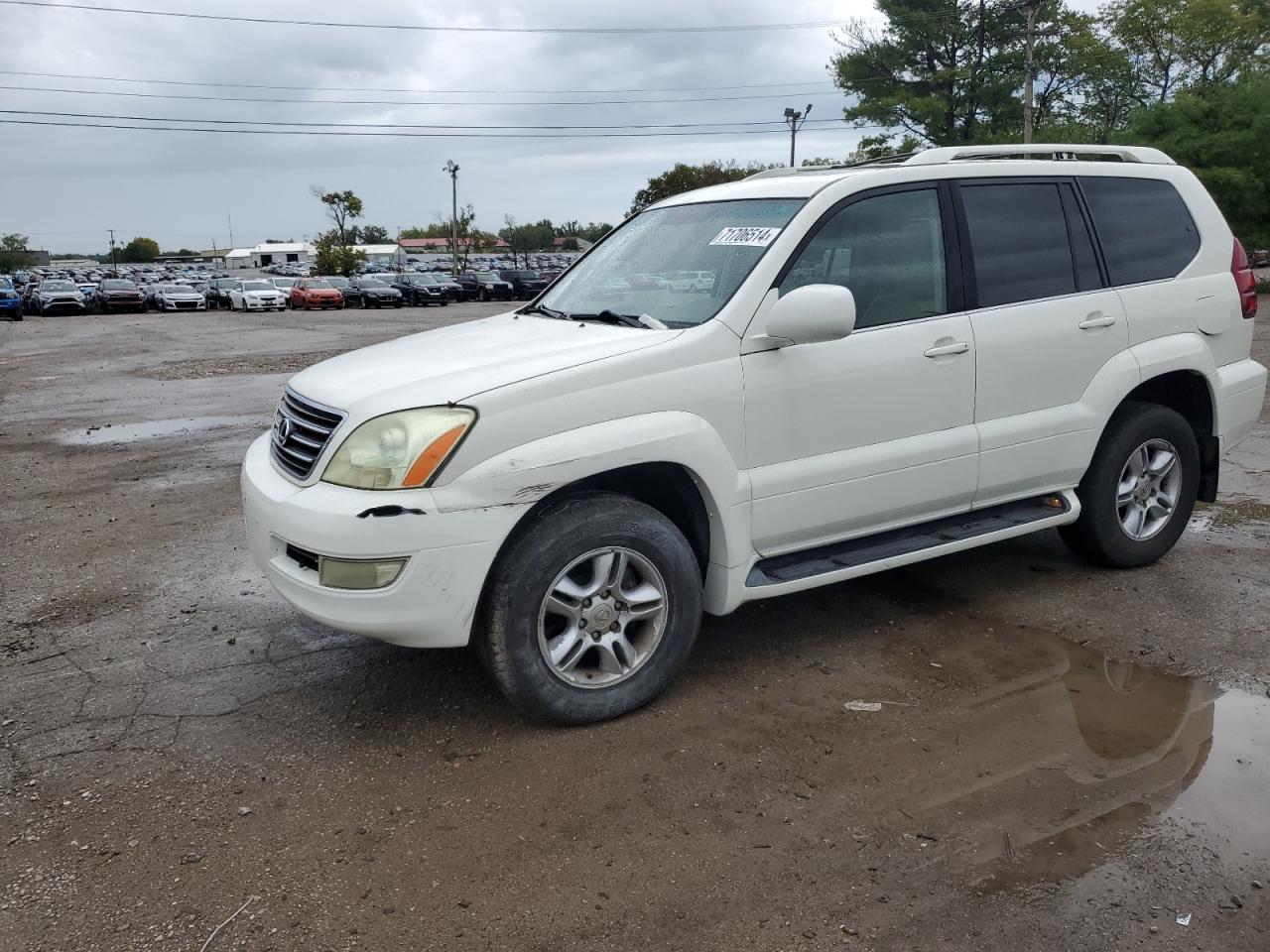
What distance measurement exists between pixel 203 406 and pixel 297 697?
340 inches

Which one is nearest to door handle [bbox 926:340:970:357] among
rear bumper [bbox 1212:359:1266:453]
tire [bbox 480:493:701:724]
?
tire [bbox 480:493:701:724]

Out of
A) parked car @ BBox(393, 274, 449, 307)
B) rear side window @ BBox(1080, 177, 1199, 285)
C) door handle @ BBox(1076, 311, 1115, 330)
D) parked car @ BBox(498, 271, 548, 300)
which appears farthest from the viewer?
parked car @ BBox(498, 271, 548, 300)

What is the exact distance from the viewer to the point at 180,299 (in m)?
40.0

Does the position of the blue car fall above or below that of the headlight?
below

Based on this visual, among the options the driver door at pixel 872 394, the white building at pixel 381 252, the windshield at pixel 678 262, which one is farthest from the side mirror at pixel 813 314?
the white building at pixel 381 252

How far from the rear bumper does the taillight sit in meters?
0.27

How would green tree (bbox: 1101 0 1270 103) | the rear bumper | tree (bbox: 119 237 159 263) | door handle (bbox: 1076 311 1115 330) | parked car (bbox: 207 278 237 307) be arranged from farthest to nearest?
tree (bbox: 119 237 159 263)
parked car (bbox: 207 278 237 307)
green tree (bbox: 1101 0 1270 103)
the rear bumper
door handle (bbox: 1076 311 1115 330)

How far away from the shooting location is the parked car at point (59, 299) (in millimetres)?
37531

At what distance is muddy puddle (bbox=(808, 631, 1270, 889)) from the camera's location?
299cm

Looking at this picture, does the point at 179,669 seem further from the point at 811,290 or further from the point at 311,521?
the point at 811,290

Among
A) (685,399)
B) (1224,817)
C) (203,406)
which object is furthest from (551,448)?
(203,406)

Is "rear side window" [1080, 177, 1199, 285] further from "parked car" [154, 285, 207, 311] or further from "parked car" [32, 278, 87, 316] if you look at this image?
"parked car" [154, 285, 207, 311]

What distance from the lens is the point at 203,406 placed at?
11.8 m

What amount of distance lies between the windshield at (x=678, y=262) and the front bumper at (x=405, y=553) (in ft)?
3.88
